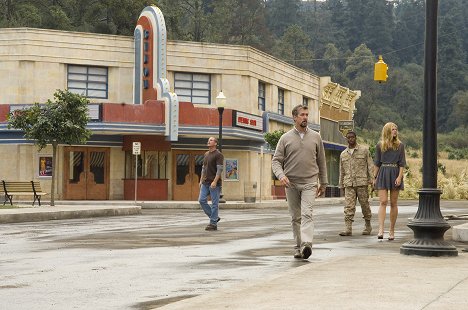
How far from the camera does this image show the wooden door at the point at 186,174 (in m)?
42.3

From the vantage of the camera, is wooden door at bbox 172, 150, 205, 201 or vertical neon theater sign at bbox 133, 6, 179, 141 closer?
vertical neon theater sign at bbox 133, 6, 179, 141

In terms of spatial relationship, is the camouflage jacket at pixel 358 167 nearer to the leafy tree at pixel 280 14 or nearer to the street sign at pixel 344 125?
the street sign at pixel 344 125

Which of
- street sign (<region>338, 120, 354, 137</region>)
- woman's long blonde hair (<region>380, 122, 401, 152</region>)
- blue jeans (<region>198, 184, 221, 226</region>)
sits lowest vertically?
blue jeans (<region>198, 184, 221, 226</region>)

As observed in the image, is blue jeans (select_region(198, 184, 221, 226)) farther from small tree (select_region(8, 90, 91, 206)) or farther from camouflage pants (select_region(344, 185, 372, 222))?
small tree (select_region(8, 90, 91, 206))

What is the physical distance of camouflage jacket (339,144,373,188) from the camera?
15531mm

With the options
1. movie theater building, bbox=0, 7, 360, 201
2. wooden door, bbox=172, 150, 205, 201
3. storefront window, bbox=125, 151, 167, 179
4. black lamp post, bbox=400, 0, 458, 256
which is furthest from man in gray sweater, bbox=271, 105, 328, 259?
wooden door, bbox=172, 150, 205, 201

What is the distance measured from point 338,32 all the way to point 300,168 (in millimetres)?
124799

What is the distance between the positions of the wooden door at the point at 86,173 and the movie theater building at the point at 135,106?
5 centimetres

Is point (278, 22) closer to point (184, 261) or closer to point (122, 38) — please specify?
point (122, 38)

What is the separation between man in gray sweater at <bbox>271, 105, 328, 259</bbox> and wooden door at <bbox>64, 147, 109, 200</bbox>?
3029 centimetres

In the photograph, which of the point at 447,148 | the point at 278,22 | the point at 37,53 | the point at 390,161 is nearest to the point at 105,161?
the point at 37,53

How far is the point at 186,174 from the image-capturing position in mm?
42750

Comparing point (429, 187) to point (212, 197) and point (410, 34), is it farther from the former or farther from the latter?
point (410, 34)

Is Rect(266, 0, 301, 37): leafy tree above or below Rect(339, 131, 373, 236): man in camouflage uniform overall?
above
